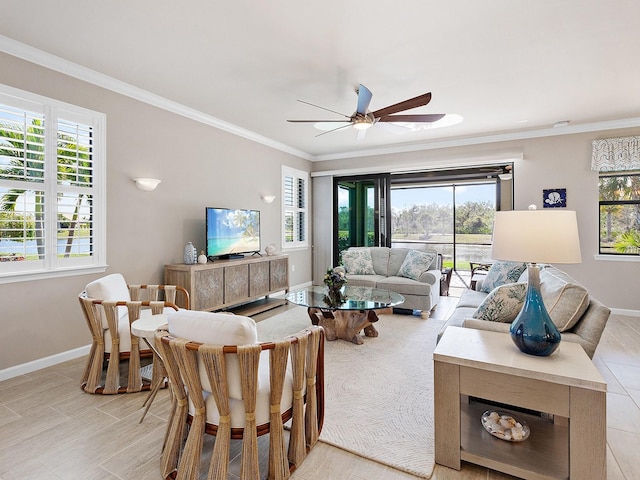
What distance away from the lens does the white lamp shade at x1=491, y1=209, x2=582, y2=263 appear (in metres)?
1.58

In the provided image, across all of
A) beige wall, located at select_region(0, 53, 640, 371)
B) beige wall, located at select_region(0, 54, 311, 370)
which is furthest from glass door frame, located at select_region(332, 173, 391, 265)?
beige wall, located at select_region(0, 54, 311, 370)

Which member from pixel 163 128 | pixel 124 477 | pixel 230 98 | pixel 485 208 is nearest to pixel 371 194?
pixel 485 208

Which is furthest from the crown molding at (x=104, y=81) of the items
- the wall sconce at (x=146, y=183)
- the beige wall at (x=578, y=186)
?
the beige wall at (x=578, y=186)

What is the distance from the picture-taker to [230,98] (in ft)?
12.7

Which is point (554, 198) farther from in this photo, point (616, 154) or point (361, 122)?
point (361, 122)

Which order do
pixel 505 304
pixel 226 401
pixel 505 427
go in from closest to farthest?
pixel 226 401
pixel 505 427
pixel 505 304

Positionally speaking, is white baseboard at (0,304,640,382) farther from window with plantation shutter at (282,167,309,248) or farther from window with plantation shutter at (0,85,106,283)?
window with plantation shutter at (282,167,309,248)

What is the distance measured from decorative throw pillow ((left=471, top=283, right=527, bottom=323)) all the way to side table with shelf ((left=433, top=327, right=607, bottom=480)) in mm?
406

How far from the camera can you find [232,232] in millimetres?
4742

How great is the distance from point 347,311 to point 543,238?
2271mm

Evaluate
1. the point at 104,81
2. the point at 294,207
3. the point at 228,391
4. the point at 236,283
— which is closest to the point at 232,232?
the point at 236,283

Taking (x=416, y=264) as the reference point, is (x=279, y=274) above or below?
below

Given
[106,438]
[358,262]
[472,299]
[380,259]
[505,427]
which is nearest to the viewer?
[505,427]

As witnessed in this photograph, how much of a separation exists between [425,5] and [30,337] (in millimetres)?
4096
